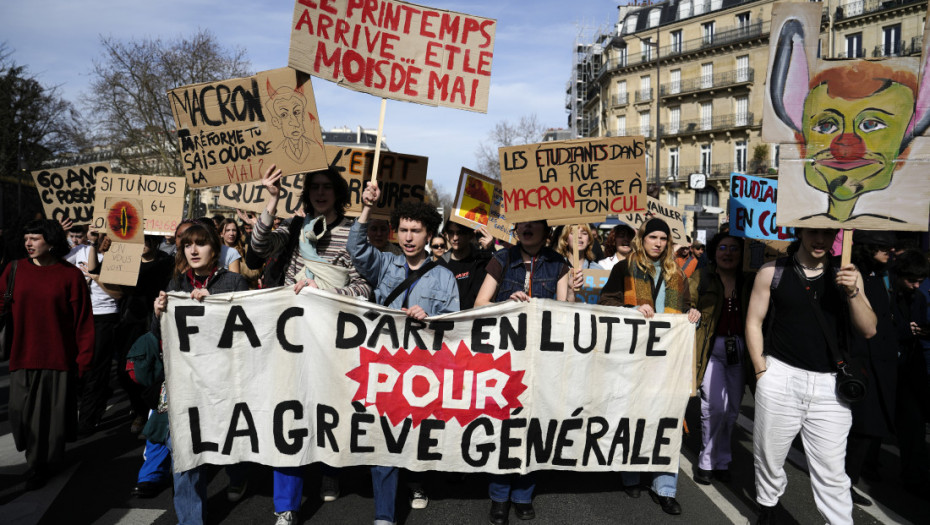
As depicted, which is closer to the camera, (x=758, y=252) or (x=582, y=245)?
(x=758, y=252)

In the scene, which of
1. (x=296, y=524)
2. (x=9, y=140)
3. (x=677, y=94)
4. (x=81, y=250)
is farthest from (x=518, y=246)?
(x=677, y=94)

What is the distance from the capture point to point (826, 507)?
140 inches

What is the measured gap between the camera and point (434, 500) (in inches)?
177

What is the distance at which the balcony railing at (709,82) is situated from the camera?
45.5 meters

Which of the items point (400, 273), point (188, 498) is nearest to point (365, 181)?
point (400, 273)

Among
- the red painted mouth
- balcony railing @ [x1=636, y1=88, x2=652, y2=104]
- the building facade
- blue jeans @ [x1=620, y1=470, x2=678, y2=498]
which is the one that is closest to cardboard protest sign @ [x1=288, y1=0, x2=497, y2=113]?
the red painted mouth

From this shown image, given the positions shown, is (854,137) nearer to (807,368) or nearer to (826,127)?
(826,127)

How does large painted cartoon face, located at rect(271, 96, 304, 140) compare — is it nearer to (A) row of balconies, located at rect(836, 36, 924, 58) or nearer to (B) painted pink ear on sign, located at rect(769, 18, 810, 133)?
(B) painted pink ear on sign, located at rect(769, 18, 810, 133)

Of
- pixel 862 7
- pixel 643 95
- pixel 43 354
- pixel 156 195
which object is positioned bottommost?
pixel 43 354

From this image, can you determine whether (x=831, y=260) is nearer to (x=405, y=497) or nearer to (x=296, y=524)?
(x=405, y=497)

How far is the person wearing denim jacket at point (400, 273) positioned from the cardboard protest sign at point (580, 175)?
2.69 ft

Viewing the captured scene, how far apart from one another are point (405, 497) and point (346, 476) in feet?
2.07

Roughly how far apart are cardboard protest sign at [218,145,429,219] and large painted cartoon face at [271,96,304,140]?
98cm

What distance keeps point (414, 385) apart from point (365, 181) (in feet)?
8.83
